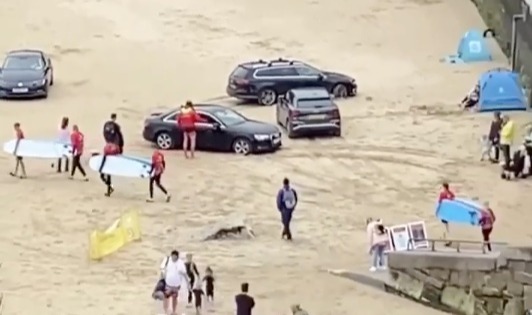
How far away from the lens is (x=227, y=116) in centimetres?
3772

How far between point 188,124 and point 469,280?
11412 millimetres

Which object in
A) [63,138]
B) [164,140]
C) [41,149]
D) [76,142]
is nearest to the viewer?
[76,142]

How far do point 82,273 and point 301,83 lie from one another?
14.4 metres

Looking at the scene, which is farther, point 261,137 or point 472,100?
point 472,100

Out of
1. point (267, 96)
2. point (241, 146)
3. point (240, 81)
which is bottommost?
point (241, 146)

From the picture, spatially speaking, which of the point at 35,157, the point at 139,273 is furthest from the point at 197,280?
the point at 35,157

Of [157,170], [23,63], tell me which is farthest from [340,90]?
[157,170]

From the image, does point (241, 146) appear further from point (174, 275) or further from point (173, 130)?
point (174, 275)

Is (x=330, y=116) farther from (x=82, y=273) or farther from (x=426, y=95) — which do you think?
(x=82, y=273)

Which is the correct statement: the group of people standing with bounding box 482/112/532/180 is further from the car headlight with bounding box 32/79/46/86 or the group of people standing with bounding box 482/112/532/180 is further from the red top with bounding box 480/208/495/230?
the car headlight with bounding box 32/79/46/86

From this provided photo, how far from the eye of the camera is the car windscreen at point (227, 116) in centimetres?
3747

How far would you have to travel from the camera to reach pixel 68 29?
169ft

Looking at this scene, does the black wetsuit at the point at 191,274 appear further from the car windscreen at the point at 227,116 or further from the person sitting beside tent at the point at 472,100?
the person sitting beside tent at the point at 472,100

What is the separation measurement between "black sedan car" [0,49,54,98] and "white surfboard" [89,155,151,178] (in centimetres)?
923
